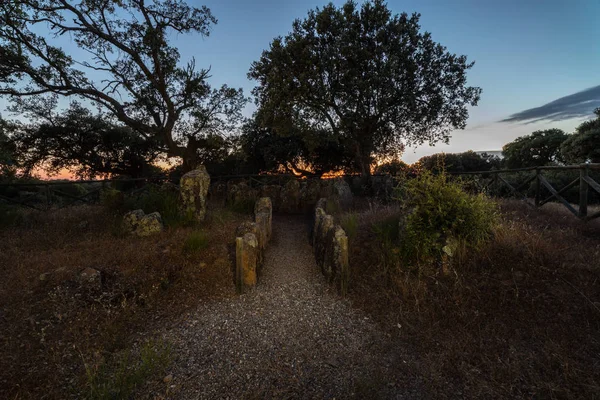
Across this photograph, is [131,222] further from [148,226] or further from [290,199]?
[290,199]

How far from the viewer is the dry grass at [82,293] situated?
2.96 m

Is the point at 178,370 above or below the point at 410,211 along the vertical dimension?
below

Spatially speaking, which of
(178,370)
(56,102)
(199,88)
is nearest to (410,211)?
(178,370)

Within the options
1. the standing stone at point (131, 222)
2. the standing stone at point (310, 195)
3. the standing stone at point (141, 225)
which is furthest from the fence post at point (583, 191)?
the standing stone at point (131, 222)

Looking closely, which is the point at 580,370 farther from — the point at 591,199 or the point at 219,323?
the point at 591,199

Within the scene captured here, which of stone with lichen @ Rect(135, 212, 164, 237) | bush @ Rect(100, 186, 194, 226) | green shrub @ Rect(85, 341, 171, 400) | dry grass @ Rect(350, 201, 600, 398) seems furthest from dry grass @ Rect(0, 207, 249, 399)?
dry grass @ Rect(350, 201, 600, 398)

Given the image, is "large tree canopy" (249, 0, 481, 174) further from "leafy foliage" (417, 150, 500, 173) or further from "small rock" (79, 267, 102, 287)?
"leafy foliage" (417, 150, 500, 173)

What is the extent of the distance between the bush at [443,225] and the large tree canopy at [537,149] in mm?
24782

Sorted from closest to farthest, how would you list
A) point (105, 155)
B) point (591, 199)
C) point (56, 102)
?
point (591, 199)
point (56, 102)
point (105, 155)

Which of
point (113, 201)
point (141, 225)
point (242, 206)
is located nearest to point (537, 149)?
→ point (242, 206)

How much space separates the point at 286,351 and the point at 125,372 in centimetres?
185

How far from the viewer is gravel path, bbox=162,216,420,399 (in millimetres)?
2748

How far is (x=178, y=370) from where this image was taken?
2998mm

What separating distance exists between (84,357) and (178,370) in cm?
120
